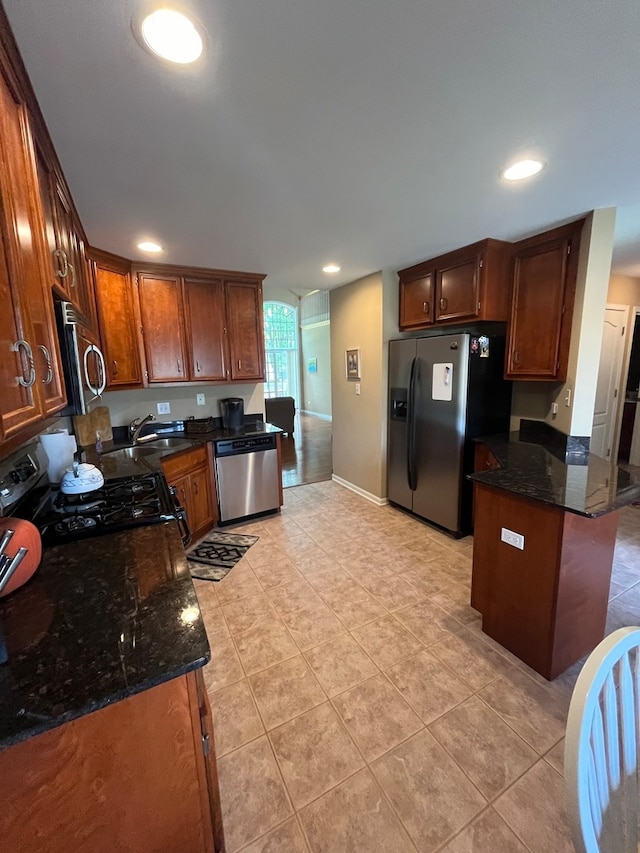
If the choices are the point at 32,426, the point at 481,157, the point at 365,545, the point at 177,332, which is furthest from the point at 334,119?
the point at 365,545

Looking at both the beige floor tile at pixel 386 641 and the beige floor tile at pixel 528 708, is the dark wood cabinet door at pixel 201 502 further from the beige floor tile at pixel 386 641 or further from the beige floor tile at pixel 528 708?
the beige floor tile at pixel 528 708

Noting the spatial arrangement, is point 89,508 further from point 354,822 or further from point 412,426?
point 412,426

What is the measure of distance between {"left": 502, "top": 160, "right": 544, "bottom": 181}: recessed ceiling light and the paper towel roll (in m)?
2.61

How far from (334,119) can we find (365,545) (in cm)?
273

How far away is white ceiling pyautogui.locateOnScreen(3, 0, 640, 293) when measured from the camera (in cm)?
93

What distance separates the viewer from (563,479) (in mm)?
1848

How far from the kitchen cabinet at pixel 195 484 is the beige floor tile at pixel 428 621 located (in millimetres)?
1738

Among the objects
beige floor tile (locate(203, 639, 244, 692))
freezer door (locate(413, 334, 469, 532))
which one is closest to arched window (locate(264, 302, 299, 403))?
freezer door (locate(413, 334, 469, 532))

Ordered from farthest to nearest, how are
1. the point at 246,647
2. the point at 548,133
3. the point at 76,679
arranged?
the point at 246,647, the point at 548,133, the point at 76,679

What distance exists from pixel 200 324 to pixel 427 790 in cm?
332

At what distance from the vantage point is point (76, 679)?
29.0 inches

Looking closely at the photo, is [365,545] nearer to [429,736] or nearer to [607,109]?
[429,736]

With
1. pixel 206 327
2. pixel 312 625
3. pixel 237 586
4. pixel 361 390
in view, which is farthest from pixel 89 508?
pixel 361 390

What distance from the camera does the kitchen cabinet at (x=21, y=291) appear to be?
867 millimetres
